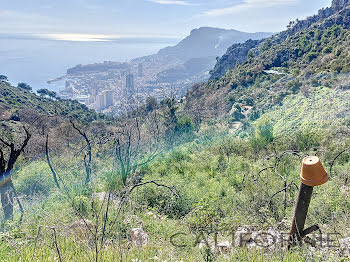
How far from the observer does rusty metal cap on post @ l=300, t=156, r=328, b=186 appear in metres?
1.41

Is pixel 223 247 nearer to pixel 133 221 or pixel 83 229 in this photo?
pixel 133 221

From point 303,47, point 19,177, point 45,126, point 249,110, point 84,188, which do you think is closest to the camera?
point 84,188

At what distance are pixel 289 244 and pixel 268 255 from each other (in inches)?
7.2

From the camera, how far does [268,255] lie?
1740mm

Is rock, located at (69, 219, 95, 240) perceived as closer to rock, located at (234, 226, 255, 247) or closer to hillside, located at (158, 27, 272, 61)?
rock, located at (234, 226, 255, 247)

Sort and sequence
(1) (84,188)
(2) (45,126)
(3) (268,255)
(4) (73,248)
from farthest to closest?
(2) (45,126), (1) (84,188), (4) (73,248), (3) (268,255)

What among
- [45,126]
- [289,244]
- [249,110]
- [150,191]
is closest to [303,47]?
[249,110]

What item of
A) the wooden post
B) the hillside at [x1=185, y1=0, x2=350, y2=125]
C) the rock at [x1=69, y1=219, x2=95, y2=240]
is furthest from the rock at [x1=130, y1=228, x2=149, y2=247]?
the hillside at [x1=185, y1=0, x2=350, y2=125]

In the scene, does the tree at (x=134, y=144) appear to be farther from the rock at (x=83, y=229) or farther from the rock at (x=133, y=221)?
the rock at (x=83, y=229)

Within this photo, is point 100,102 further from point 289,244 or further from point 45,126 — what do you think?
point 289,244

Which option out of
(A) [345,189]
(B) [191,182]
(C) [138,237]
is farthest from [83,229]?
(A) [345,189]

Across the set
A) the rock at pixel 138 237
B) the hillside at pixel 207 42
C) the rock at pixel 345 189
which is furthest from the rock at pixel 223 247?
the hillside at pixel 207 42

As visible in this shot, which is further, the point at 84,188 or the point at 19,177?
the point at 19,177

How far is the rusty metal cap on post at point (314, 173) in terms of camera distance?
1.41m
